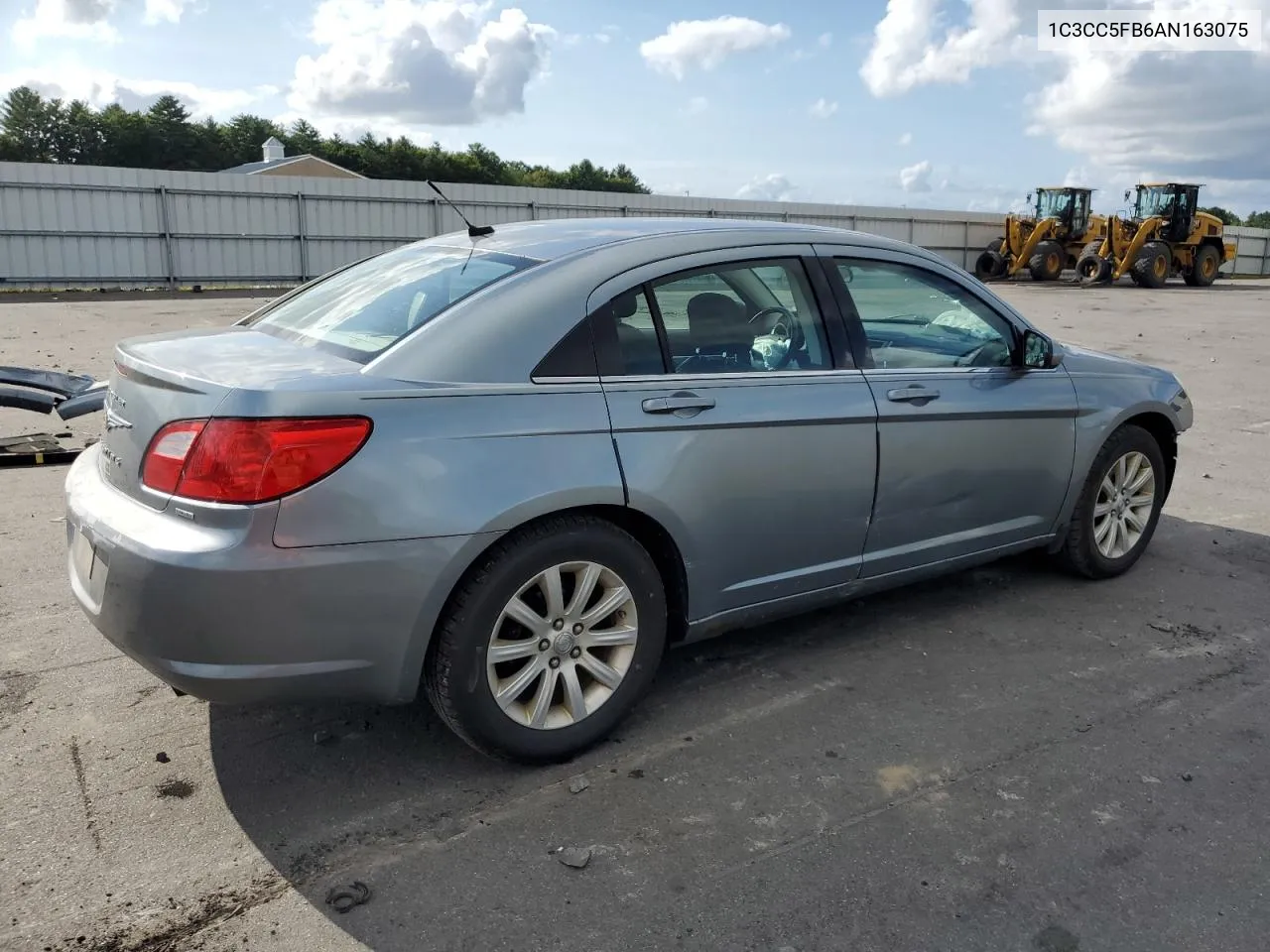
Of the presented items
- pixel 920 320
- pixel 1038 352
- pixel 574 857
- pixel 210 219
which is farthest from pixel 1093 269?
pixel 574 857

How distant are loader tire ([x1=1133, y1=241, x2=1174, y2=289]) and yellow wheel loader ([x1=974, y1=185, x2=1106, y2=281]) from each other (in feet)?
4.95

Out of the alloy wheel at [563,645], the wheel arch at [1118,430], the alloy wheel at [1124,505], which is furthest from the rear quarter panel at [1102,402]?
the alloy wheel at [563,645]

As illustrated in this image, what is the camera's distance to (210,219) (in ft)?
85.0

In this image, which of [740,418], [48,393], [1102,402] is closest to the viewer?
[740,418]

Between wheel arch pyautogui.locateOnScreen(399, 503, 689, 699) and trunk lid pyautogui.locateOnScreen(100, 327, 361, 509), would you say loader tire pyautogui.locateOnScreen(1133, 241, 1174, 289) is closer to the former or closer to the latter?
wheel arch pyautogui.locateOnScreen(399, 503, 689, 699)

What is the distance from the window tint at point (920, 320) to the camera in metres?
3.88

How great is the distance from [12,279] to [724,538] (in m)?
25.5

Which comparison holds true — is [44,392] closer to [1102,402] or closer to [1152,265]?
[1102,402]

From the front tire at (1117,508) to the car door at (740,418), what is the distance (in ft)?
5.00

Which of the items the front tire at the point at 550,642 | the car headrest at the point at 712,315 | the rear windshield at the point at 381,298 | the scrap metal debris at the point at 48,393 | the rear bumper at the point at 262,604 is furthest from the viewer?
the scrap metal debris at the point at 48,393

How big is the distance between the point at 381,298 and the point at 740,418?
1.27m

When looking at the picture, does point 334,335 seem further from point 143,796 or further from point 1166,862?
point 1166,862

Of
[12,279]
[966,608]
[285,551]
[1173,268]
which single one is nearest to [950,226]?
[1173,268]

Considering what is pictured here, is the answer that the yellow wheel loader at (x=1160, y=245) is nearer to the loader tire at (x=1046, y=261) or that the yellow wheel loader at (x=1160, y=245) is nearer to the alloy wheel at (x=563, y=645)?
the loader tire at (x=1046, y=261)
